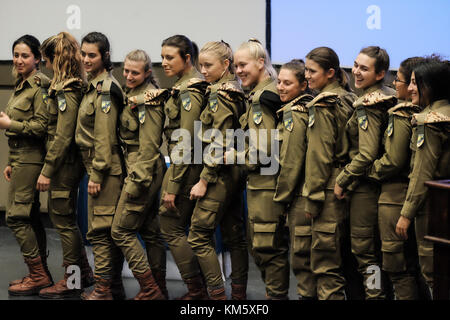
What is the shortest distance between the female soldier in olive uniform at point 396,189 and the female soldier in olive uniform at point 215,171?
0.80 m

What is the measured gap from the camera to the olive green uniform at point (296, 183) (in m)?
3.81

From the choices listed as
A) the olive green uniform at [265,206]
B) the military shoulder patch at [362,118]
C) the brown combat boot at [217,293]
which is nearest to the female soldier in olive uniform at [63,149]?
the brown combat boot at [217,293]

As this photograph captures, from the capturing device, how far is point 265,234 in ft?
13.0

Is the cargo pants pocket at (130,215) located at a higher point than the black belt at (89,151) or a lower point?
lower

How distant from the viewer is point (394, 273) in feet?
12.1

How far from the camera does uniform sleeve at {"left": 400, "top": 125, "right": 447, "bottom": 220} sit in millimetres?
3420

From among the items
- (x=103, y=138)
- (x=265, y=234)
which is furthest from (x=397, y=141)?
(x=103, y=138)

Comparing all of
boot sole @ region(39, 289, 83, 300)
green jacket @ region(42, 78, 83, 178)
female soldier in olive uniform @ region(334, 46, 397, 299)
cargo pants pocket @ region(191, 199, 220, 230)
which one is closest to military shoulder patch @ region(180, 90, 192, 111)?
cargo pants pocket @ region(191, 199, 220, 230)

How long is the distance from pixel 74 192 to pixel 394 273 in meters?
2.01

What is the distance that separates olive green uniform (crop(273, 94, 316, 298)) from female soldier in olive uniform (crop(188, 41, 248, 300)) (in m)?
0.30

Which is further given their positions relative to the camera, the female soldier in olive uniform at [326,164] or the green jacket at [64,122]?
the green jacket at [64,122]

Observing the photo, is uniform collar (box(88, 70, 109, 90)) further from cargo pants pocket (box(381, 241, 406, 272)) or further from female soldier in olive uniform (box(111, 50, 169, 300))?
cargo pants pocket (box(381, 241, 406, 272))

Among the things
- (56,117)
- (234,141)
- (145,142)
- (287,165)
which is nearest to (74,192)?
(56,117)

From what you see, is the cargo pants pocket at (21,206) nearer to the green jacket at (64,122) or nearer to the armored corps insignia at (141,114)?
the green jacket at (64,122)
